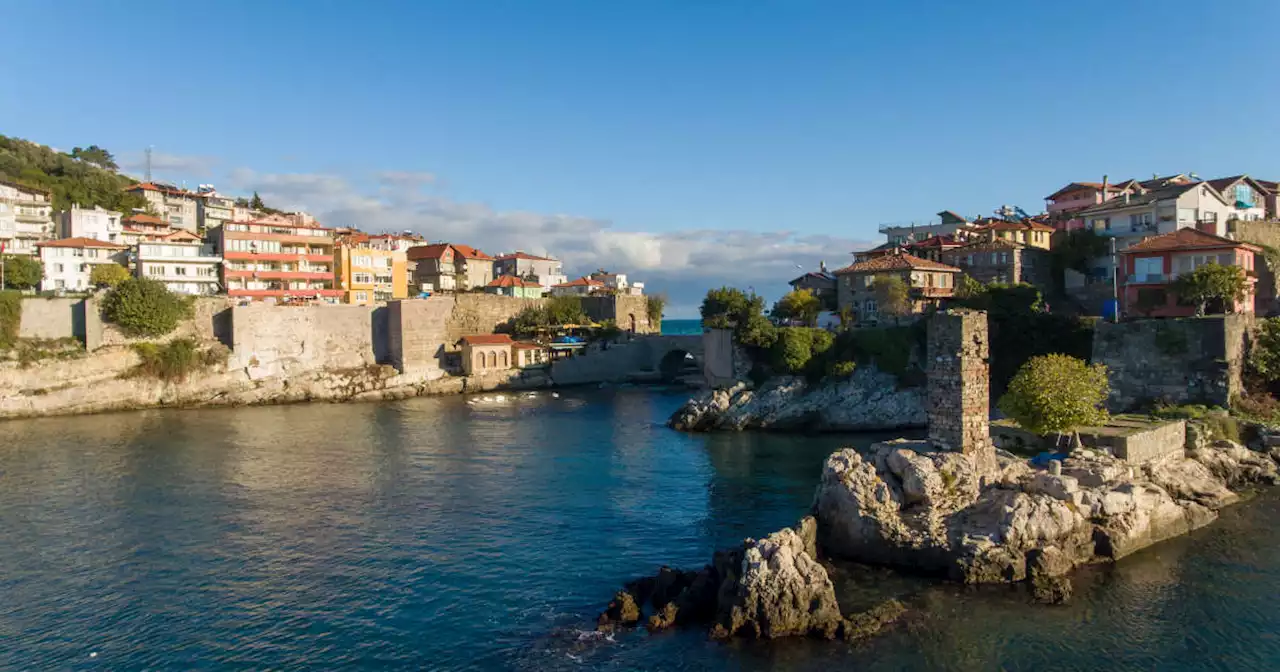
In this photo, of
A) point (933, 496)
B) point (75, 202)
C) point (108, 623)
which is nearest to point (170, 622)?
point (108, 623)

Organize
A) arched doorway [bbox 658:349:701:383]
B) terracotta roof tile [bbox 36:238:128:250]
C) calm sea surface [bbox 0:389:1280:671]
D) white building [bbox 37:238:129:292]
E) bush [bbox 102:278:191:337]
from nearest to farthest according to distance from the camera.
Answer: calm sea surface [bbox 0:389:1280:671]
bush [bbox 102:278:191:337]
white building [bbox 37:238:129:292]
terracotta roof tile [bbox 36:238:128:250]
arched doorway [bbox 658:349:701:383]

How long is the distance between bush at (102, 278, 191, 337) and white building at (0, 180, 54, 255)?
873 inches

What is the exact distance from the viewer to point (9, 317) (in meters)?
52.3

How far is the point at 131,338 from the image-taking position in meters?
55.2

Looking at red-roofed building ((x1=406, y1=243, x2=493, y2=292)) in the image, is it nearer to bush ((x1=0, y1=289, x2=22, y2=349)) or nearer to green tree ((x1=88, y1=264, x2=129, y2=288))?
green tree ((x1=88, y1=264, x2=129, y2=288))

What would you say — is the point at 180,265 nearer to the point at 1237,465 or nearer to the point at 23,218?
the point at 23,218

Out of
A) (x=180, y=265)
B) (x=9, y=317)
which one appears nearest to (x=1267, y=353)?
(x=9, y=317)

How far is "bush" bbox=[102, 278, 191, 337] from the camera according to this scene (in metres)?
54.4

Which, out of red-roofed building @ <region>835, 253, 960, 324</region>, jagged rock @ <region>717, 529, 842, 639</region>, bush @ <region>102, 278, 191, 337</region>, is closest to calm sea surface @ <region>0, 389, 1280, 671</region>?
jagged rock @ <region>717, 529, 842, 639</region>

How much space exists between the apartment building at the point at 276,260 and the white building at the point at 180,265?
4.29 ft

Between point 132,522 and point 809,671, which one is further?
point 132,522

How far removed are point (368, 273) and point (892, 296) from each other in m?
46.9

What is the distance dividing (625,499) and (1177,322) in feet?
83.8

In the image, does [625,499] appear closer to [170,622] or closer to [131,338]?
[170,622]
